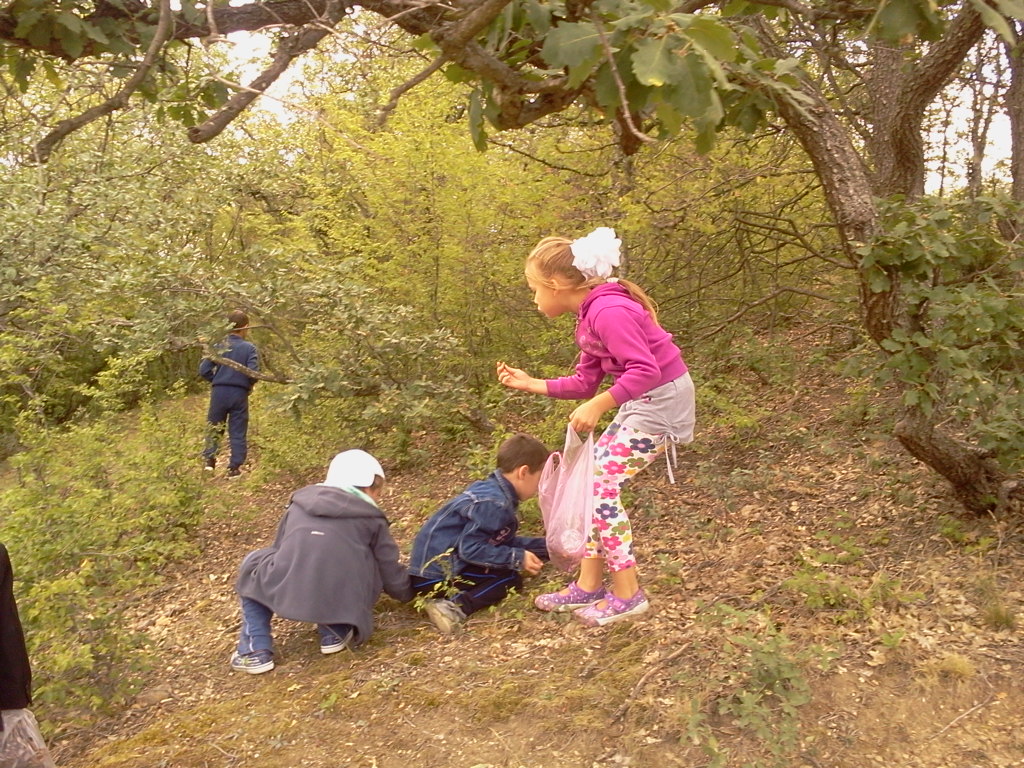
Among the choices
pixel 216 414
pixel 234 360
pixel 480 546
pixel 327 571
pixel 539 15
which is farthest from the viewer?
pixel 216 414

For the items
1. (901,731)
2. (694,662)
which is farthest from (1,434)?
(901,731)

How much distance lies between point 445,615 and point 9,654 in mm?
1640

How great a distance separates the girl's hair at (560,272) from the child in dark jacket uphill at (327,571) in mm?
1208

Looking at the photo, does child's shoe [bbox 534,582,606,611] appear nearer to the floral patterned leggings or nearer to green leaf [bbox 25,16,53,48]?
the floral patterned leggings

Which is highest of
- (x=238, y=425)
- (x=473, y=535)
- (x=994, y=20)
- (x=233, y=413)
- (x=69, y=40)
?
(x=69, y=40)

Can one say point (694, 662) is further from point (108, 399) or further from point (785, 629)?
point (108, 399)

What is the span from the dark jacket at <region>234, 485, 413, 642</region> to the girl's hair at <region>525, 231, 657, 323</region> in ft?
4.10

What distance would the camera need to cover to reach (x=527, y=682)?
3.04 metres

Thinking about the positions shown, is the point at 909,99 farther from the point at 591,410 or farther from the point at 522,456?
the point at 522,456

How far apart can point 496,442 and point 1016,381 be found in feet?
9.93

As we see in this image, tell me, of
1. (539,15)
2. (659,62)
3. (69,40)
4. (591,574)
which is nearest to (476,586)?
(591,574)

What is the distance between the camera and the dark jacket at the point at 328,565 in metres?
3.48

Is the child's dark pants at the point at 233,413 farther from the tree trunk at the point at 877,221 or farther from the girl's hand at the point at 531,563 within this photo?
the tree trunk at the point at 877,221

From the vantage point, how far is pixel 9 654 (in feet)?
8.63
